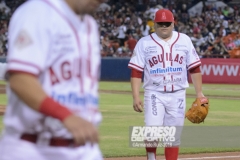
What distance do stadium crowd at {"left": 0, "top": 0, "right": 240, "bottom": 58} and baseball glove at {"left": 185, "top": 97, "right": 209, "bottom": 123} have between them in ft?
64.1

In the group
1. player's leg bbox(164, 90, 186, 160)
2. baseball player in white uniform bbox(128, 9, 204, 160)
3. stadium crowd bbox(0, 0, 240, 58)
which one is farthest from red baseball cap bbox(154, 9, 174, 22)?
stadium crowd bbox(0, 0, 240, 58)

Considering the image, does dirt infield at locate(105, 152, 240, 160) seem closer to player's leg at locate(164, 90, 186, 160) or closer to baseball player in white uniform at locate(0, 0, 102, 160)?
player's leg at locate(164, 90, 186, 160)

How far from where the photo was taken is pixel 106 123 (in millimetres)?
14289

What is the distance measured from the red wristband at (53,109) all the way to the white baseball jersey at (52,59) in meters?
0.15

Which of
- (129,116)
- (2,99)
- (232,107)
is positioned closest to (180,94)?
Result: (129,116)

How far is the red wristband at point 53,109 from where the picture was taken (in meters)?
3.04

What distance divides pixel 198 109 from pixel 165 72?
0.94 meters

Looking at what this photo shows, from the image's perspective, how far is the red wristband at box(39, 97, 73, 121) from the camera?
3037 millimetres

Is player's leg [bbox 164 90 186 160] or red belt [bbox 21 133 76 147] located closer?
red belt [bbox 21 133 76 147]

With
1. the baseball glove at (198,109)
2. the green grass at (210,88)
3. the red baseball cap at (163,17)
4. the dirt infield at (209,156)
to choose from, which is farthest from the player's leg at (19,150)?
the green grass at (210,88)

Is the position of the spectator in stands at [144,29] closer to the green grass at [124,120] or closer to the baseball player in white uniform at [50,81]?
the green grass at [124,120]

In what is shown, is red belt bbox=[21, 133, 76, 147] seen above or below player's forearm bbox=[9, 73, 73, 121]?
below

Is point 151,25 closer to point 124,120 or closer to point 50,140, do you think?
point 124,120

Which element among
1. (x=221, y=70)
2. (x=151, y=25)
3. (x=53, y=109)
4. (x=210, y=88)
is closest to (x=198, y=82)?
(x=53, y=109)
